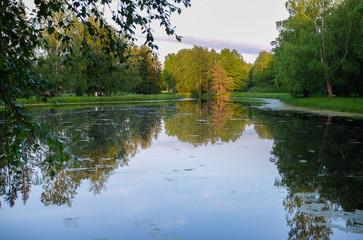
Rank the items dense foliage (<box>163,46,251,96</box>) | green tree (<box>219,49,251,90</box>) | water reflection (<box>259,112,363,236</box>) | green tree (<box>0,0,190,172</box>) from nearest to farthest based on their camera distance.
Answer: green tree (<box>0,0,190,172</box>)
water reflection (<box>259,112,363,236</box>)
dense foliage (<box>163,46,251,96</box>)
green tree (<box>219,49,251,90</box>)

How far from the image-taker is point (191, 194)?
6.57 metres

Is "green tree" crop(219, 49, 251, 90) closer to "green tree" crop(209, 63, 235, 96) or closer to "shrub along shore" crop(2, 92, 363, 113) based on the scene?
"green tree" crop(209, 63, 235, 96)

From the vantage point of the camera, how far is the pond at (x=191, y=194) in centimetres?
494

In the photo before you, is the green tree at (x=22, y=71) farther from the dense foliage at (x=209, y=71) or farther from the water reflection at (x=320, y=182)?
the dense foliage at (x=209, y=71)

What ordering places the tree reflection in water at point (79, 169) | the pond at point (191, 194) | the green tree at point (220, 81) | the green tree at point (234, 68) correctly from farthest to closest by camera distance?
the green tree at point (234, 68) → the green tree at point (220, 81) → the tree reflection in water at point (79, 169) → the pond at point (191, 194)

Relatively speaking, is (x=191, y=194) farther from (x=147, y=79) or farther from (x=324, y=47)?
(x=147, y=79)

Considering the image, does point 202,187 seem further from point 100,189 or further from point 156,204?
point 100,189

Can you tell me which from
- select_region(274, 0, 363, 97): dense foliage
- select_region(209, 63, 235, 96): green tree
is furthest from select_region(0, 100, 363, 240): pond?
select_region(209, 63, 235, 96): green tree

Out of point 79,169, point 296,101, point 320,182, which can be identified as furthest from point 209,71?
point 320,182

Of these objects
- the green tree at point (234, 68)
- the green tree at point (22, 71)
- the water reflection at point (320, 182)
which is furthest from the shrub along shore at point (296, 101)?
the green tree at point (234, 68)

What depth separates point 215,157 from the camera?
10055mm

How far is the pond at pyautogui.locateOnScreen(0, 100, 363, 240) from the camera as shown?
16.2 ft

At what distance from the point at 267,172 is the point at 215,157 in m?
2.06

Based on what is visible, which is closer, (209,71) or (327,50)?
(327,50)
